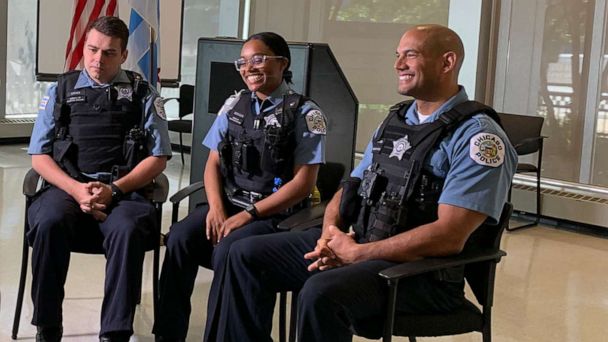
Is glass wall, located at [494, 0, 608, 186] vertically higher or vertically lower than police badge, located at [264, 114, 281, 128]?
higher

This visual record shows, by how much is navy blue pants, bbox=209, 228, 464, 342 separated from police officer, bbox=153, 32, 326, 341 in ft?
0.89

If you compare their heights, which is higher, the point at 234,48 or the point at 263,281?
the point at 234,48

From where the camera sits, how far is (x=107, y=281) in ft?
10.00

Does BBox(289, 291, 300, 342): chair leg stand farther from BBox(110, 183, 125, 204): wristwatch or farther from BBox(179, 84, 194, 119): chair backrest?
BBox(179, 84, 194, 119): chair backrest

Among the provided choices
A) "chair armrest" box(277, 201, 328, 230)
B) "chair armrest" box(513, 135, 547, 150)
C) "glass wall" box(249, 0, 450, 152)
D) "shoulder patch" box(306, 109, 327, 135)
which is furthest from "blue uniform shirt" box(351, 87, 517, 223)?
"glass wall" box(249, 0, 450, 152)

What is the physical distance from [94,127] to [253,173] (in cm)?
69

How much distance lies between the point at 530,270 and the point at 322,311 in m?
3.05

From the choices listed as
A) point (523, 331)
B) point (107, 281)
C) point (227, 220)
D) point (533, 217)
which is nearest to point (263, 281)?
point (227, 220)

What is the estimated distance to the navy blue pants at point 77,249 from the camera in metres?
3.02

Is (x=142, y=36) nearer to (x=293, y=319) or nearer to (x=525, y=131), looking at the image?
(x=293, y=319)

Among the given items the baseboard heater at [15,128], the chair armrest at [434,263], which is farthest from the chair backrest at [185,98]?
the chair armrest at [434,263]

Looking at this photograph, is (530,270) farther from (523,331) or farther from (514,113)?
(514,113)

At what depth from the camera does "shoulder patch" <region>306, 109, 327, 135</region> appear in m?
3.15

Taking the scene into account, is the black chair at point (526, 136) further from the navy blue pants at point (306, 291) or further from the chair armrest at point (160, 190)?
the navy blue pants at point (306, 291)
